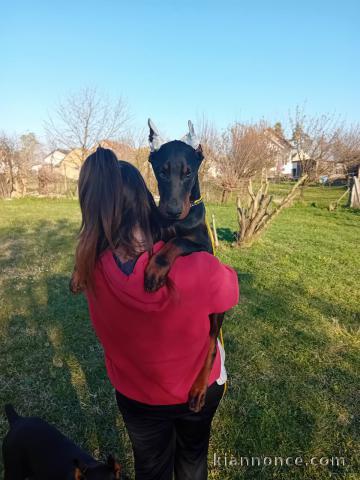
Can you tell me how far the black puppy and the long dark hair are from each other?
102 cm

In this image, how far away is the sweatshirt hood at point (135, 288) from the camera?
3.68ft

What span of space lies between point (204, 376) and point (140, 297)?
0.49 meters

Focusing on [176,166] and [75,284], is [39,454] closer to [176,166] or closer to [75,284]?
[75,284]

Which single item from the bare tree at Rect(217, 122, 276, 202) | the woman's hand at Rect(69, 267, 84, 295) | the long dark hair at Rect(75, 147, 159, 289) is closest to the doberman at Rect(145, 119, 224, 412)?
the long dark hair at Rect(75, 147, 159, 289)

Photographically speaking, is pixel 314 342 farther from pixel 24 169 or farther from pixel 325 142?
pixel 24 169

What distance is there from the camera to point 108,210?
1153 millimetres

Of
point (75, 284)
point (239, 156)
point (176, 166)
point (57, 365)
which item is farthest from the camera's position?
point (239, 156)

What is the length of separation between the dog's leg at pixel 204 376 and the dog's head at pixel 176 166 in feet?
2.32

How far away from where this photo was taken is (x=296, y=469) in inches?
95.7

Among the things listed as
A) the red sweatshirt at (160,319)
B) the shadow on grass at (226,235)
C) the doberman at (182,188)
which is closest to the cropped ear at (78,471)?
the red sweatshirt at (160,319)

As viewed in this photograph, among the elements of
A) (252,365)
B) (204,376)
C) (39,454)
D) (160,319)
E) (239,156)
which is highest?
(239,156)

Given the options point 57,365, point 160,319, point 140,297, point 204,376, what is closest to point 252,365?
point 57,365

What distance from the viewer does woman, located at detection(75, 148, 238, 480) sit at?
1.16m

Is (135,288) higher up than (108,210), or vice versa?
(108,210)
